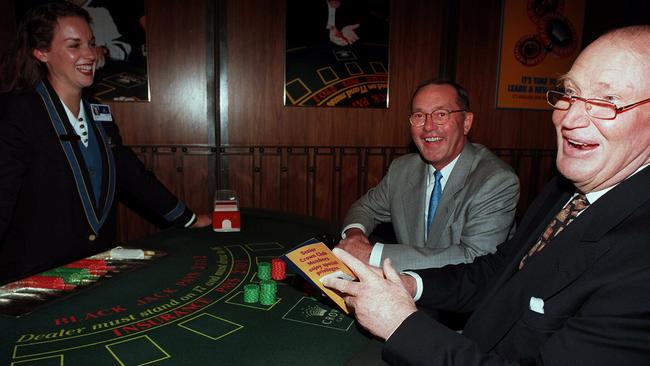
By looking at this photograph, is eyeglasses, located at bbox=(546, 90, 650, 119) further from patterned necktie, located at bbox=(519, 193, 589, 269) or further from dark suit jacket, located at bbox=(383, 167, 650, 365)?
patterned necktie, located at bbox=(519, 193, 589, 269)

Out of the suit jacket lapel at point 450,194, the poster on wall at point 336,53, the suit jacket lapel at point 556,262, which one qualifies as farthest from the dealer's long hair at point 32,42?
the poster on wall at point 336,53

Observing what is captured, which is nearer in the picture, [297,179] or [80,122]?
[80,122]

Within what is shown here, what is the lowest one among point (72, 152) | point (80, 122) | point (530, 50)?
point (72, 152)

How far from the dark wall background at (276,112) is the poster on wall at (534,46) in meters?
0.12

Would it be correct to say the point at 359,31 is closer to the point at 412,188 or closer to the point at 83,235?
the point at 412,188

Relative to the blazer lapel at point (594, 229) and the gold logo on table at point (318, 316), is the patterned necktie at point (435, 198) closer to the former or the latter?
the gold logo on table at point (318, 316)

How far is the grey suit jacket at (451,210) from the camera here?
2.24m

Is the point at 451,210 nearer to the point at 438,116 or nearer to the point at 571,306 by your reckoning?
the point at 438,116

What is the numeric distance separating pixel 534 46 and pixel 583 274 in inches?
201

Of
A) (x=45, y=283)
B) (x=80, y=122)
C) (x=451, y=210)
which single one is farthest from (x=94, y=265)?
(x=451, y=210)

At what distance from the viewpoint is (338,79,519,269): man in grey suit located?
226cm

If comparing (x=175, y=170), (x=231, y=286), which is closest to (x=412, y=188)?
(x=231, y=286)

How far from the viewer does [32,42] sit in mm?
2371

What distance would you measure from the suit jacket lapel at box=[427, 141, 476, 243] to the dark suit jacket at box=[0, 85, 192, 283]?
183 centimetres
